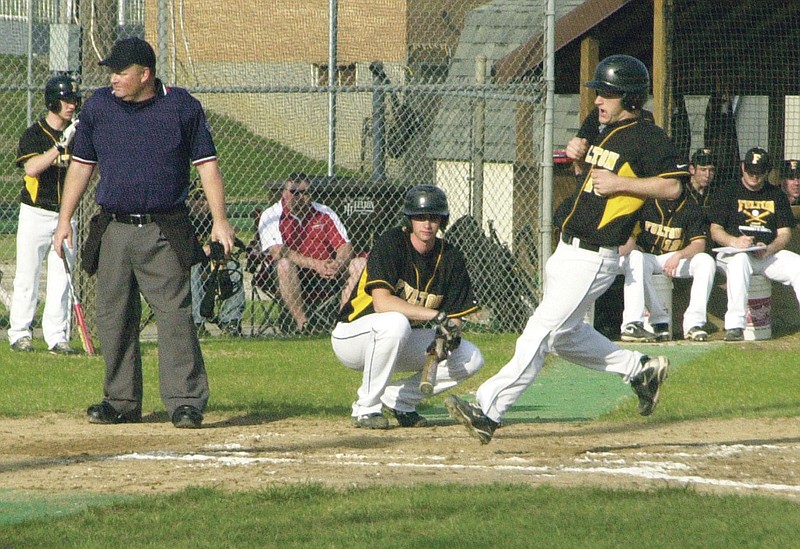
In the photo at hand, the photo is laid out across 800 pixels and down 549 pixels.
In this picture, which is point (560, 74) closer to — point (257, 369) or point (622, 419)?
point (257, 369)

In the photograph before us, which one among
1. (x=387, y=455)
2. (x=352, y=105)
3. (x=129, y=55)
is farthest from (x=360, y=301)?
(x=352, y=105)

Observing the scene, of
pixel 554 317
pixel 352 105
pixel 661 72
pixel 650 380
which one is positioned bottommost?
pixel 650 380

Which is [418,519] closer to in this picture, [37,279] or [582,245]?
[582,245]

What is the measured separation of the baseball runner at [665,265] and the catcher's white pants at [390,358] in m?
4.10

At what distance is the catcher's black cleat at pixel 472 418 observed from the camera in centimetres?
579

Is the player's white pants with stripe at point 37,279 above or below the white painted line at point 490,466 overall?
above

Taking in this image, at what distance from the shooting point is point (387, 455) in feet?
19.2

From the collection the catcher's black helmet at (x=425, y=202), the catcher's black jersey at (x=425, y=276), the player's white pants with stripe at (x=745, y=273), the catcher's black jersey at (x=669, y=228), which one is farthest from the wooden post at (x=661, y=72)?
the catcher's black helmet at (x=425, y=202)

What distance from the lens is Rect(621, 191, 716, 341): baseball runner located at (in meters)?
10.7

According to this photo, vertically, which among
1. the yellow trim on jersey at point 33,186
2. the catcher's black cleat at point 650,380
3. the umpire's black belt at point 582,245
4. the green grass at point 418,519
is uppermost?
the yellow trim on jersey at point 33,186

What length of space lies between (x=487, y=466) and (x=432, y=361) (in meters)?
1.03

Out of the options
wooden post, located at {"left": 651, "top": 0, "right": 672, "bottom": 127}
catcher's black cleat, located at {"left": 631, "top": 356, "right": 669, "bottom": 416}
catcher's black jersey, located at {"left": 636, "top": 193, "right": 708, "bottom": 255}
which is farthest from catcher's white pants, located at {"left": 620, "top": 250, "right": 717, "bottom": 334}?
catcher's black cleat, located at {"left": 631, "top": 356, "right": 669, "bottom": 416}

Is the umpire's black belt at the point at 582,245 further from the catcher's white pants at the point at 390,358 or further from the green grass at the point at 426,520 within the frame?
the green grass at the point at 426,520

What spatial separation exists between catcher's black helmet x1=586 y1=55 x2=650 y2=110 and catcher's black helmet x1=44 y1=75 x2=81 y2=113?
15.1 feet
